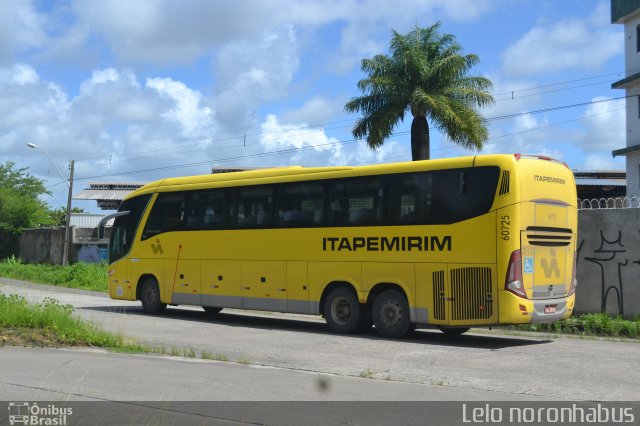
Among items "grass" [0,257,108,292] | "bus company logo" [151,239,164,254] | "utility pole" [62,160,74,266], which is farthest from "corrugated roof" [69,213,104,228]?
"bus company logo" [151,239,164,254]

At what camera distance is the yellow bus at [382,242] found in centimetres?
1452

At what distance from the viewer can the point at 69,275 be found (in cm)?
3825

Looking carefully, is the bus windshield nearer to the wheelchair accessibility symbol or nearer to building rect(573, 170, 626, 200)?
the wheelchair accessibility symbol

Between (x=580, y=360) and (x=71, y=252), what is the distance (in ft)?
135

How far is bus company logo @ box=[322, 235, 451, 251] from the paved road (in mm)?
1819

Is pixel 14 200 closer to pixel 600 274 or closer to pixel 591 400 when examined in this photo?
pixel 600 274

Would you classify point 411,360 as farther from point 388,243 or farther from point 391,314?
point 388,243

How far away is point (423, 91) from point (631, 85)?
13682mm

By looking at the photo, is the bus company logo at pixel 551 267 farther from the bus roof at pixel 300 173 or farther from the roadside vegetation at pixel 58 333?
the roadside vegetation at pixel 58 333

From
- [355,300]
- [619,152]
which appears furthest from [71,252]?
[355,300]

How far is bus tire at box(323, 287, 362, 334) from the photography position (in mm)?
16719

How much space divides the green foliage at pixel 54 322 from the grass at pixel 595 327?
9183 mm
